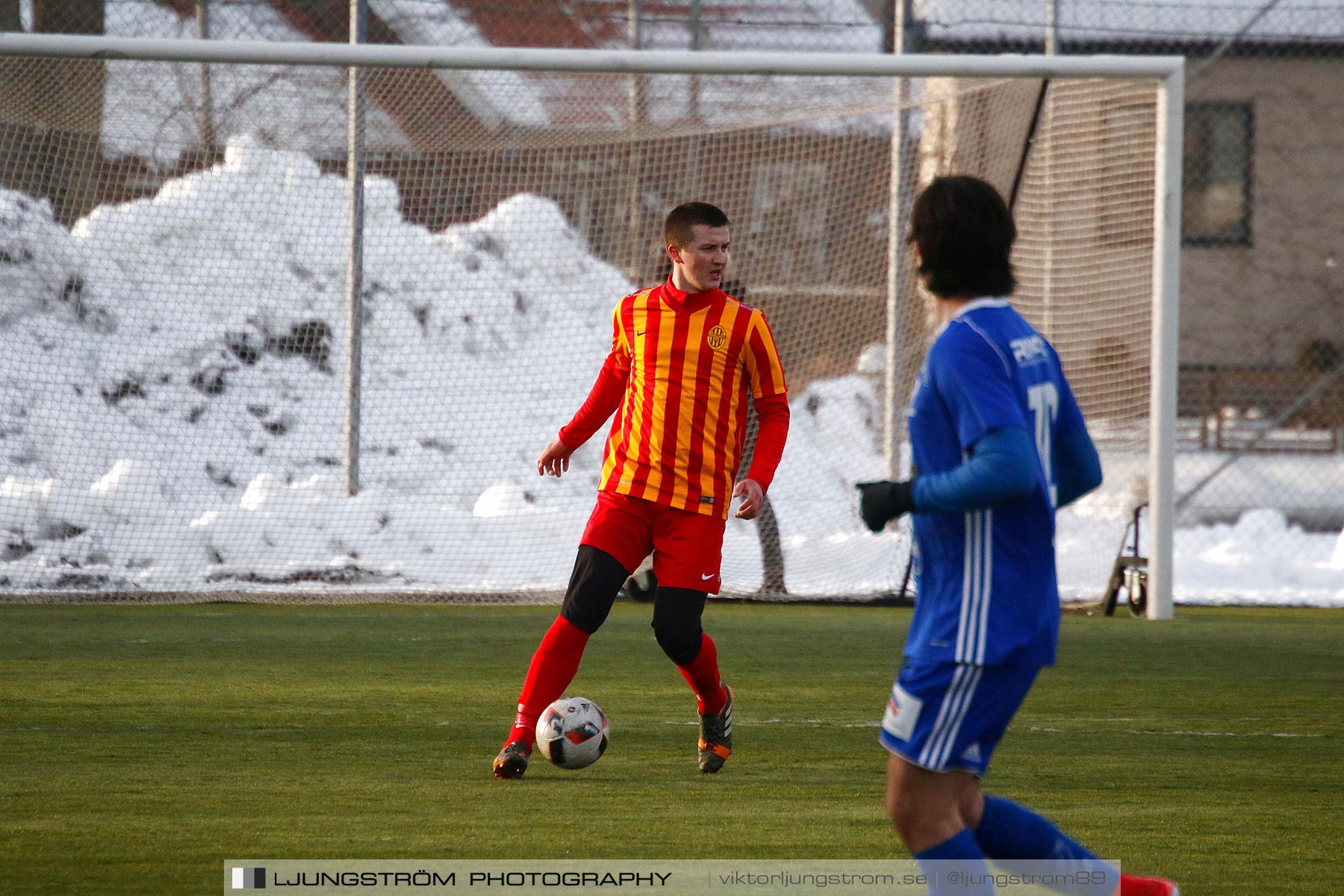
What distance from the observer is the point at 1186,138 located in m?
17.2

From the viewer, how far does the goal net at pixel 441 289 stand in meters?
9.55

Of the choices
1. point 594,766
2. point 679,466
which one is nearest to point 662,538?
point 679,466

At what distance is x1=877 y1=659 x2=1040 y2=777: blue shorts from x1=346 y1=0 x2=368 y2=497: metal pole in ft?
26.2

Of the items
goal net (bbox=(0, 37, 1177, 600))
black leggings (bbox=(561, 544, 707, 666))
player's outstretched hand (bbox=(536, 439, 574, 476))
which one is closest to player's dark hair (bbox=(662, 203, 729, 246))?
player's outstretched hand (bbox=(536, 439, 574, 476))

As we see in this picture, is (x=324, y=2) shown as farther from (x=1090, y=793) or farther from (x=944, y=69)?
(x=1090, y=793)

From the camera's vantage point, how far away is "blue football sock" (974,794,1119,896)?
2557mm

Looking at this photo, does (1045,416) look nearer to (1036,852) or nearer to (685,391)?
(1036,852)

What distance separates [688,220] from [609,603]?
1105 mm

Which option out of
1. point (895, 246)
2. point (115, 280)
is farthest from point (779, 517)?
point (115, 280)

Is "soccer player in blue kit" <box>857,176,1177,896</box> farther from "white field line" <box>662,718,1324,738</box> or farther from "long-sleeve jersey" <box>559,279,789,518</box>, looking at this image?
"white field line" <box>662,718,1324,738</box>

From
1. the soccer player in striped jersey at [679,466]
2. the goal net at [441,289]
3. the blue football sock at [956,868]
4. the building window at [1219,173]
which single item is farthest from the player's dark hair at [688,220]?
the building window at [1219,173]

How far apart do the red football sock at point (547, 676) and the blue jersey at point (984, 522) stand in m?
2.01

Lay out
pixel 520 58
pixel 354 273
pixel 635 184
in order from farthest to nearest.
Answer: pixel 635 184
pixel 354 273
pixel 520 58

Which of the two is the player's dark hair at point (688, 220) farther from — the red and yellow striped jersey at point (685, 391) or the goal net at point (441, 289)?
the goal net at point (441, 289)
